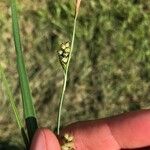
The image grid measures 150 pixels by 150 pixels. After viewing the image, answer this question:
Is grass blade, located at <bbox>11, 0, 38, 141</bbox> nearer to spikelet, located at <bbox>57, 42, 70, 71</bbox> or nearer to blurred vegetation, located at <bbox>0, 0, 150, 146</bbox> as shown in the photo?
spikelet, located at <bbox>57, 42, 70, 71</bbox>

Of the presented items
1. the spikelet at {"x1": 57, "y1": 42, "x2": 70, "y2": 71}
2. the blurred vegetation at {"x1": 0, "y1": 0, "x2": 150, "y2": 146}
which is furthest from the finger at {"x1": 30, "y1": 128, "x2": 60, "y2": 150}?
the blurred vegetation at {"x1": 0, "y1": 0, "x2": 150, "y2": 146}

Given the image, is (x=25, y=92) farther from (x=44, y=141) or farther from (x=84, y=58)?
(x=84, y=58)

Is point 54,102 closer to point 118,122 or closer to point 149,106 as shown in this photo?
point 149,106

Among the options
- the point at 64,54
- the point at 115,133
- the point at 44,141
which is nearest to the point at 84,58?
the point at 115,133

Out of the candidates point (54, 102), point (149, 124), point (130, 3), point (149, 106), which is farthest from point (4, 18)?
point (149, 124)

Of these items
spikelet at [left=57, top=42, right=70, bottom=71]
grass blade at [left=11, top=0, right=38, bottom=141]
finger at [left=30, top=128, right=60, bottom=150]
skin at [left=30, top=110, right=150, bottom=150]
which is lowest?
skin at [left=30, top=110, right=150, bottom=150]

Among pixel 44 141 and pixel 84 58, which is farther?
pixel 84 58
